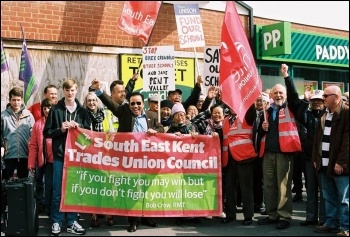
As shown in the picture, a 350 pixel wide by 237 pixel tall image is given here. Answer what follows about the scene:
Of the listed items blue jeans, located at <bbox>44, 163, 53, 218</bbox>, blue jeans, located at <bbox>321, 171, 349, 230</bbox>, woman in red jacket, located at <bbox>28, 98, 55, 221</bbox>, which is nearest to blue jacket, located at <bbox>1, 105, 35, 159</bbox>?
woman in red jacket, located at <bbox>28, 98, 55, 221</bbox>

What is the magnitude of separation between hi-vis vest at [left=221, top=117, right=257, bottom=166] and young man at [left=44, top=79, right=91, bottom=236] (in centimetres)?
236

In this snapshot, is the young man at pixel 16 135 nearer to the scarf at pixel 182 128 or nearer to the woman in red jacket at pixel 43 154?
the woman in red jacket at pixel 43 154

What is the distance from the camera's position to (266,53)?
1558 cm

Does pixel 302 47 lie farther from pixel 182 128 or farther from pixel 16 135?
pixel 16 135

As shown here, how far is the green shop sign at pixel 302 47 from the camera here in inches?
603

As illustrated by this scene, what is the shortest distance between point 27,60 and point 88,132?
11.4 feet

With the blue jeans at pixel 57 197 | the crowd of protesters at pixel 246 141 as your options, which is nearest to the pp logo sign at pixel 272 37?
the crowd of protesters at pixel 246 141

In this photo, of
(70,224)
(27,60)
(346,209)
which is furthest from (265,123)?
(27,60)

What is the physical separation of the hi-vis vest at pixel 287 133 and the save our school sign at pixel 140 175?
1.03 metres

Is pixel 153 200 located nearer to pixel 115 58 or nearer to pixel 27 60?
pixel 27 60

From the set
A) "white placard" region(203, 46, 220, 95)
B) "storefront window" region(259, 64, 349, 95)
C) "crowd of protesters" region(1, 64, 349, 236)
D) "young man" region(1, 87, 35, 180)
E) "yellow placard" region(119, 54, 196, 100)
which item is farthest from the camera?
"storefront window" region(259, 64, 349, 95)

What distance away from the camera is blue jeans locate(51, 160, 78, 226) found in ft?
22.7

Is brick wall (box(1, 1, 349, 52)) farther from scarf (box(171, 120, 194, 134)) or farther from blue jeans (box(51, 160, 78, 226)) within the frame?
scarf (box(171, 120, 194, 134))

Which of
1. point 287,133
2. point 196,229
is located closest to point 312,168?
point 287,133
